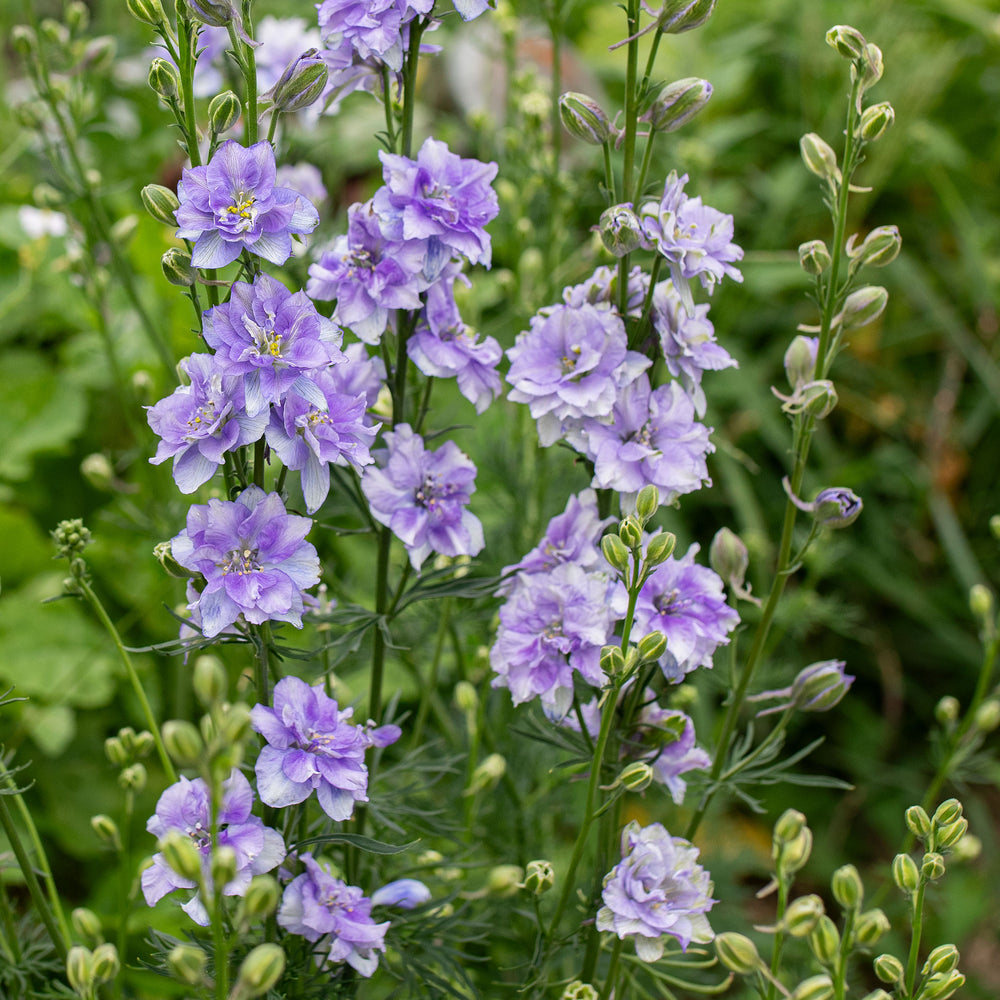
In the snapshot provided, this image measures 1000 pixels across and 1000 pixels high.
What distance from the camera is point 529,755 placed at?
2.22 meters

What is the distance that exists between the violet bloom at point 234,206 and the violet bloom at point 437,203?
15cm

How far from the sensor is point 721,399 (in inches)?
143

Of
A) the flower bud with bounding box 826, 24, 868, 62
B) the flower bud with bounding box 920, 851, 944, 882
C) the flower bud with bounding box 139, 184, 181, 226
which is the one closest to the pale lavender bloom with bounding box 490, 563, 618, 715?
the flower bud with bounding box 920, 851, 944, 882

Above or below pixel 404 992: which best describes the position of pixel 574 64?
above

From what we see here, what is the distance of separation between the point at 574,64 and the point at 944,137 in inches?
59.7

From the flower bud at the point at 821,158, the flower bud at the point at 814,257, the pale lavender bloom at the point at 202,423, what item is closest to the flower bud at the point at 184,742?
the pale lavender bloom at the point at 202,423

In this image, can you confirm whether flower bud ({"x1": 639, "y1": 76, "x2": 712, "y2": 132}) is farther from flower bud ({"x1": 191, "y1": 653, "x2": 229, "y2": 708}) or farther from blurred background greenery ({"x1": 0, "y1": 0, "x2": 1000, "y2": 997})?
flower bud ({"x1": 191, "y1": 653, "x2": 229, "y2": 708})

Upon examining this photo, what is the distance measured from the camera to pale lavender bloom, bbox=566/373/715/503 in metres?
1.31

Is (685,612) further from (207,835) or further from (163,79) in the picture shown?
(163,79)

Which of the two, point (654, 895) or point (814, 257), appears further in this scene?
point (814, 257)

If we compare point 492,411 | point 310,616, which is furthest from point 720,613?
point 492,411

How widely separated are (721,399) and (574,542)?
7.85ft

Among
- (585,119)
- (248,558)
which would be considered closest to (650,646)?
(248,558)

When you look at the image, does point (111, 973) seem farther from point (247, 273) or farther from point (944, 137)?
point (944, 137)
